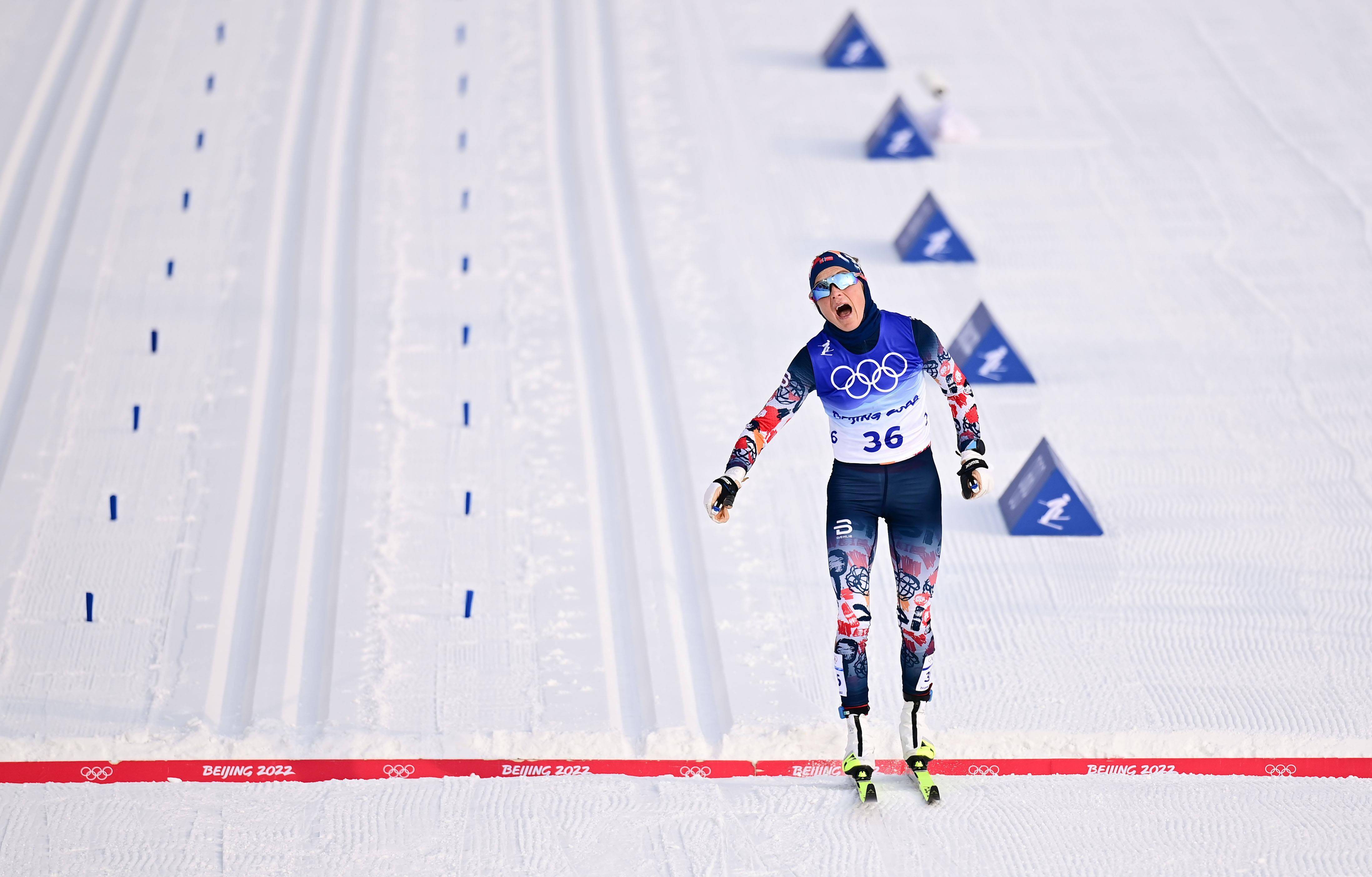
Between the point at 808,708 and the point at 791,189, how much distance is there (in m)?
4.91

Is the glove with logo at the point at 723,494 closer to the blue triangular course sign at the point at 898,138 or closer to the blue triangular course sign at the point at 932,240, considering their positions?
the blue triangular course sign at the point at 932,240

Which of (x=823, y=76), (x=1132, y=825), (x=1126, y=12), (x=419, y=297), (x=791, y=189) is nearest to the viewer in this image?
(x=1132, y=825)

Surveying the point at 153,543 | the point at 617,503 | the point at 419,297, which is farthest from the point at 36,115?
the point at 617,503

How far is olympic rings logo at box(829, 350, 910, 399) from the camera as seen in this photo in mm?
4535

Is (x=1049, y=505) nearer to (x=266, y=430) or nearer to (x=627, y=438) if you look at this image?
(x=627, y=438)

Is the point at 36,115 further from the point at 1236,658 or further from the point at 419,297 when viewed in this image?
the point at 1236,658

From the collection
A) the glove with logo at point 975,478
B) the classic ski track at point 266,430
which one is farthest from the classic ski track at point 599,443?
the glove with logo at point 975,478

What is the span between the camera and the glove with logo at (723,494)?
449cm

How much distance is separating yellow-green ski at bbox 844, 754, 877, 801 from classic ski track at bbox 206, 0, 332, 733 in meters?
2.12

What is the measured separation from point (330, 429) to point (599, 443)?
1.30 m

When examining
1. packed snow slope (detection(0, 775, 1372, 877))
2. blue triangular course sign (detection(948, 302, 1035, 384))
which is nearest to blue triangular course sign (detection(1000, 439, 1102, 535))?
blue triangular course sign (detection(948, 302, 1035, 384))

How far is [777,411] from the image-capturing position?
467cm

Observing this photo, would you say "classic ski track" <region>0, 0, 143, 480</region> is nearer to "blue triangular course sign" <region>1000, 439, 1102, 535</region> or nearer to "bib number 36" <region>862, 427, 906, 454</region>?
"bib number 36" <region>862, 427, 906, 454</region>

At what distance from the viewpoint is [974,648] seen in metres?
5.71
